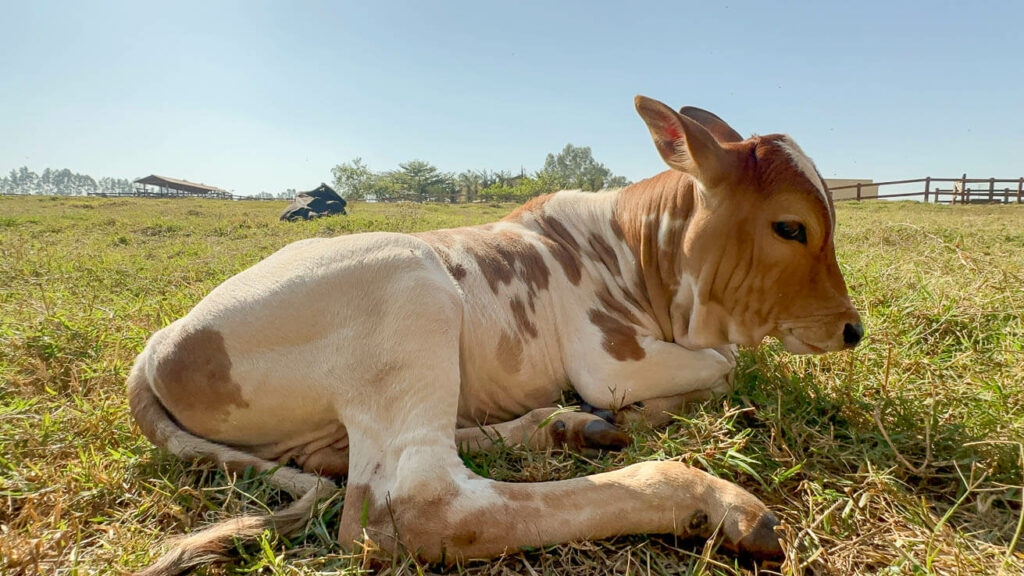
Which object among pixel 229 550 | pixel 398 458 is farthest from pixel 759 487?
pixel 229 550

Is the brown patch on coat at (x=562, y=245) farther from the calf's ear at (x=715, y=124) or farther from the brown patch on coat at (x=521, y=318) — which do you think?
the calf's ear at (x=715, y=124)

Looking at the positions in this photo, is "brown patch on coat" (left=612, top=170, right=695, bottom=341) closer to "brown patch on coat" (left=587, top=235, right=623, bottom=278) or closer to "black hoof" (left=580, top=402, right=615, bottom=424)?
"brown patch on coat" (left=587, top=235, right=623, bottom=278)

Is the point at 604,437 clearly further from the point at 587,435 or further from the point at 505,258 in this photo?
the point at 505,258

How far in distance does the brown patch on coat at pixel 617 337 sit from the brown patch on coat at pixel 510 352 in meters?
0.46

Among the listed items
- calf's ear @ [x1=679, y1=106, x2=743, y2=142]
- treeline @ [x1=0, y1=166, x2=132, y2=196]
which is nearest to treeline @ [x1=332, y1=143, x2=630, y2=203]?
calf's ear @ [x1=679, y1=106, x2=743, y2=142]

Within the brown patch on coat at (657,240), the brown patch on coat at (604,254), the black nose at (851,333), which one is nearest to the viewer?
the black nose at (851,333)

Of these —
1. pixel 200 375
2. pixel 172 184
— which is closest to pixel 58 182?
pixel 172 184

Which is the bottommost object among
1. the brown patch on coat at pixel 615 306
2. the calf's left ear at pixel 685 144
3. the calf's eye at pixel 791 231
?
the brown patch on coat at pixel 615 306

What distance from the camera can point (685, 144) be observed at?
2678mm

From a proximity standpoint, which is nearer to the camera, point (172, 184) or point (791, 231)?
point (791, 231)

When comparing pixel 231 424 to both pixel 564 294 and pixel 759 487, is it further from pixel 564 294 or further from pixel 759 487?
pixel 759 487

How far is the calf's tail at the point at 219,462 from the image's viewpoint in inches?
65.5

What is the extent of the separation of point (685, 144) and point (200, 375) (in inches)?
94.8

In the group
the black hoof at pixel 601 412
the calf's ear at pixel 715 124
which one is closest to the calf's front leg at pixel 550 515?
the black hoof at pixel 601 412
